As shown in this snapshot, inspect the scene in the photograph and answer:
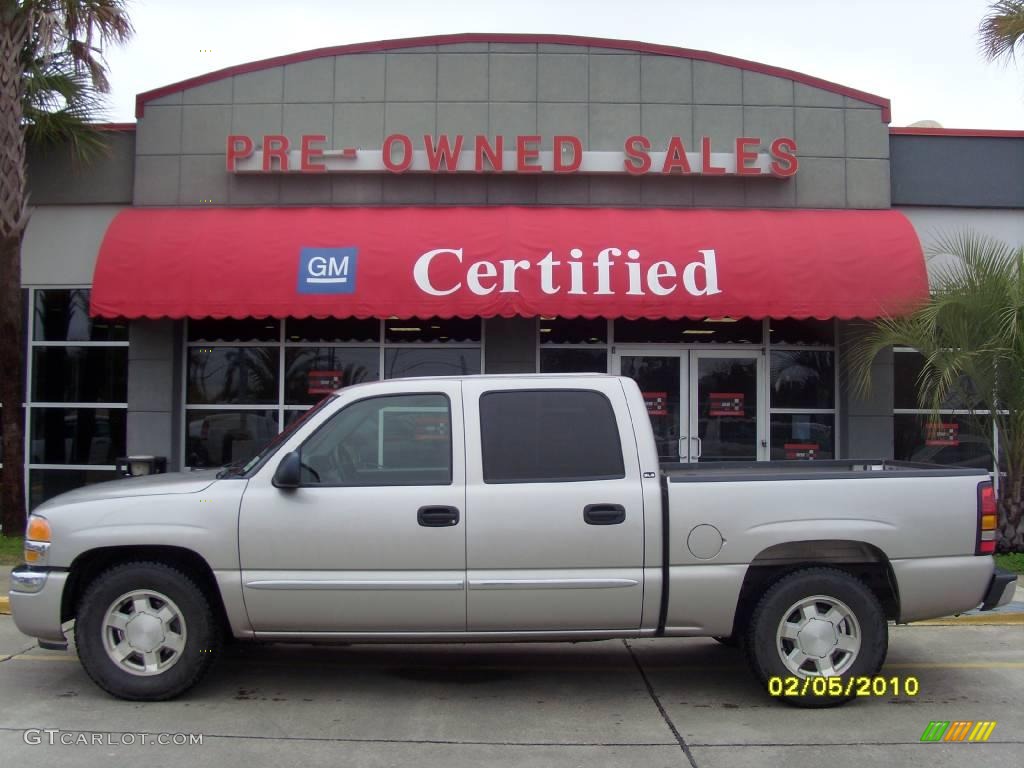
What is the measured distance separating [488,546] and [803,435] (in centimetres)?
828

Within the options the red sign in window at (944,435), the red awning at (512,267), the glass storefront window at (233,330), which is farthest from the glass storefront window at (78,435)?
the red sign in window at (944,435)

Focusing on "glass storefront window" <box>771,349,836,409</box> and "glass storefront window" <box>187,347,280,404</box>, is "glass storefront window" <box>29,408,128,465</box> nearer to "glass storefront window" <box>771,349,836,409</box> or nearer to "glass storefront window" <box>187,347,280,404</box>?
A: "glass storefront window" <box>187,347,280,404</box>

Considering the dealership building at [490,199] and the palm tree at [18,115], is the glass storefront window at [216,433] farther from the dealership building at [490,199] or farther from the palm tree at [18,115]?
the palm tree at [18,115]

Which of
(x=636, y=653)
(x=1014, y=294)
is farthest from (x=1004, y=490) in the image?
(x=636, y=653)

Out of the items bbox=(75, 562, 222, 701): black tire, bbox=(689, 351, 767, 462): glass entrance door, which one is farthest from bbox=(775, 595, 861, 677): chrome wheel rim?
bbox=(689, 351, 767, 462): glass entrance door

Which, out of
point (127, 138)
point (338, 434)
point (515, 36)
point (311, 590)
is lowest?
point (311, 590)

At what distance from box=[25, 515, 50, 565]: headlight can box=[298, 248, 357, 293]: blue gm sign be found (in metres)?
5.75

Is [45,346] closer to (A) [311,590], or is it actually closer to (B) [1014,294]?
(A) [311,590]

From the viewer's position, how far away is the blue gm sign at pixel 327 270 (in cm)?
1116

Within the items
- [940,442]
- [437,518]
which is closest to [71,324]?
[437,518]

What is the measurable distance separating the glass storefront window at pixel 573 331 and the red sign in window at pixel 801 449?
2.83m

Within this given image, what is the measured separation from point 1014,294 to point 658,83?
5.22m

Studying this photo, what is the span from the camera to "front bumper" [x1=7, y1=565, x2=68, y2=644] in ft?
18.6

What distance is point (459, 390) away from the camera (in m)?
5.84
